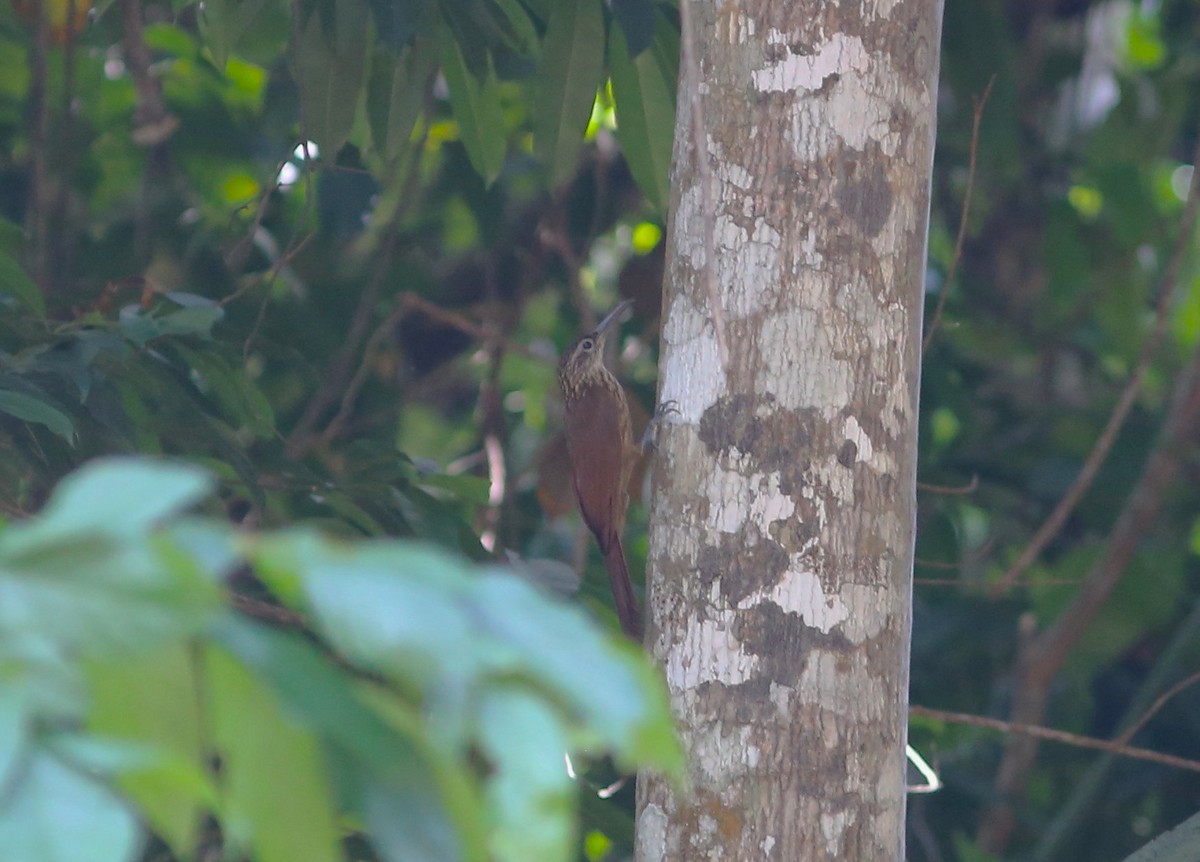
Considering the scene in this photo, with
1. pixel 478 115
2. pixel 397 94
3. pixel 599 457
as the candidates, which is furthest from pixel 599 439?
pixel 397 94

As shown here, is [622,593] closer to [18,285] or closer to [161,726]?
[18,285]

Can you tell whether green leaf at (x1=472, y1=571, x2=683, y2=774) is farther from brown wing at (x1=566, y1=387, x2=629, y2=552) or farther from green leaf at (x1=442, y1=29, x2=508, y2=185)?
brown wing at (x1=566, y1=387, x2=629, y2=552)

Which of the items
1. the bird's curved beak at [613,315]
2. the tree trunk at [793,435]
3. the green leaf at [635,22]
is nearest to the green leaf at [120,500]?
the tree trunk at [793,435]

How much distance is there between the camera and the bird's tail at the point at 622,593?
3.01 meters

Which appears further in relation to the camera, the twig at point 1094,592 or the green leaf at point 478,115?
the twig at point 1094,592

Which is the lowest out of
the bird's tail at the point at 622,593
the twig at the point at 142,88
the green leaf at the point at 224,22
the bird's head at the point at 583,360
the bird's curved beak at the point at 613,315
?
the bird's tail at the point at 622,593

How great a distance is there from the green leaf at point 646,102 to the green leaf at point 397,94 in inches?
15.8

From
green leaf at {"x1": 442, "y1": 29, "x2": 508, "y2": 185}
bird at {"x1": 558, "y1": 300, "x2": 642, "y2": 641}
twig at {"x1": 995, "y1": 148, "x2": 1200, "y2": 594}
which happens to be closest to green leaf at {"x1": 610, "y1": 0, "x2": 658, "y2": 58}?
green leaf at {"x1": 442, "y1": 29, "x2": 508, "y2": 185}

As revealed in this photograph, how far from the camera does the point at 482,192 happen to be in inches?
170

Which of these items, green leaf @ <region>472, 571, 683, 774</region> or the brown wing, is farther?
the brown wing

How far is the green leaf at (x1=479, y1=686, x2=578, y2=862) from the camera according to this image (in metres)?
0.77

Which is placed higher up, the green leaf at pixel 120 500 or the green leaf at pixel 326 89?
the green leaf at pixel 120 500

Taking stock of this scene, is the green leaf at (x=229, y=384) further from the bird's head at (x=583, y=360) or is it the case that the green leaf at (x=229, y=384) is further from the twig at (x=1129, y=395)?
the twig at (x=1129, y=395)

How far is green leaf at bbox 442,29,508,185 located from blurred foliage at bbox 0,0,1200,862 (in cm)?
1
